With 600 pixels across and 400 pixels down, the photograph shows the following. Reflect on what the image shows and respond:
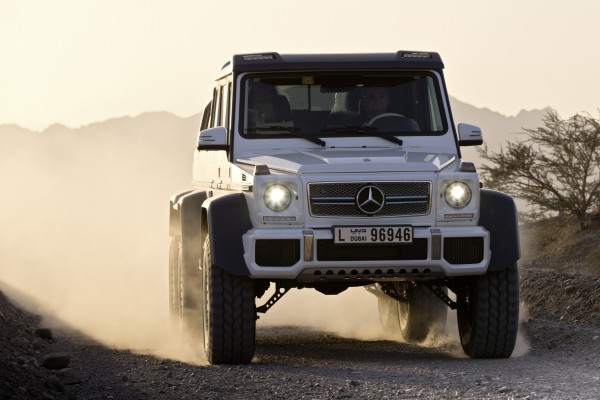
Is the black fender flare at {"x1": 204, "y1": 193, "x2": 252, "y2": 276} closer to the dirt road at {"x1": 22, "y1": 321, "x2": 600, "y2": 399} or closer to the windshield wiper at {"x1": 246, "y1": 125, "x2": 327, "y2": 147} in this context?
the dirt road at {"x1": 22, "y1": 321, "x2": 600, "y2": 399}

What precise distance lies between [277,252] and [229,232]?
0.40 meters

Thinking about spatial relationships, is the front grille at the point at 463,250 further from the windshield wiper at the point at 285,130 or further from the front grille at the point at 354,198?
the windshield wiper at the point at 285,130

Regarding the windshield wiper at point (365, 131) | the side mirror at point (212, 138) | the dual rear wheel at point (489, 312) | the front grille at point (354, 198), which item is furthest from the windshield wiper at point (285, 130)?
the dual rear wheel at point (489, 312)

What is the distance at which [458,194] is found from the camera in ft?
34.2

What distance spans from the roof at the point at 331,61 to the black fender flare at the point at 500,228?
4.86 ft

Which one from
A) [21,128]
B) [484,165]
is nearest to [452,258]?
[484,165]

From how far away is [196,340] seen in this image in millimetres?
12695

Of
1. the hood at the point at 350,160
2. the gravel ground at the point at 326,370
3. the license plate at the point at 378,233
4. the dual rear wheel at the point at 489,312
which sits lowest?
the gravel ground at the point at 326,370

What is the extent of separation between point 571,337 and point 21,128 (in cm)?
7720

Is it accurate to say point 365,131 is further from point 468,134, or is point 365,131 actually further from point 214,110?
point 214,110

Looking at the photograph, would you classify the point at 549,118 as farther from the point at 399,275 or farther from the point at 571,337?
the point at 399,275

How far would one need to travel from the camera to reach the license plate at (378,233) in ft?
33.8

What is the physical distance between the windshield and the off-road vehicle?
0.04 feet

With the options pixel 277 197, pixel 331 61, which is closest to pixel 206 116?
pixel 331 61
